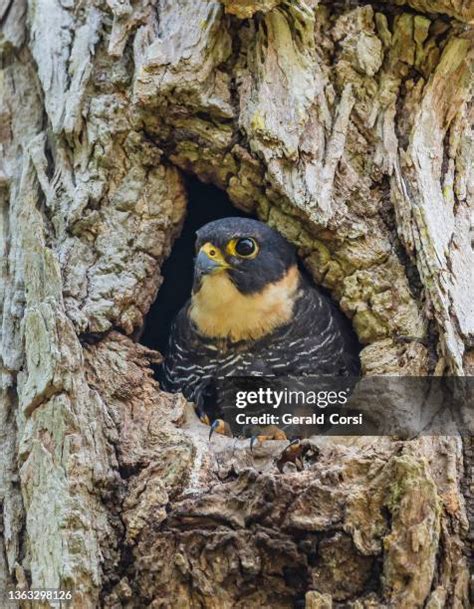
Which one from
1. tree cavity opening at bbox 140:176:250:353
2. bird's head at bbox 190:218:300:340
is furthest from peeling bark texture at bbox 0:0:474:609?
tree cavity opening at bbox 140:176:250:353

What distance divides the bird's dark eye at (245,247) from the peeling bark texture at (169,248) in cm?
16

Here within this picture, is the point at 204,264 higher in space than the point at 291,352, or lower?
higher

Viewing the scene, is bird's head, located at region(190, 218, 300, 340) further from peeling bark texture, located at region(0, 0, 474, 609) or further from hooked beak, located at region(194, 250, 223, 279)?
peeling bark texture, located at region(0, 0, 474, 609)

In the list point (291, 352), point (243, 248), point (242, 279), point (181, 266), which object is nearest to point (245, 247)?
point (243, 248)

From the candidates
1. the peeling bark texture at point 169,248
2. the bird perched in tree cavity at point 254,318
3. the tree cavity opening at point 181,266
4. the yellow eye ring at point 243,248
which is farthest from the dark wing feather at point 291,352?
the tree cavity opening at point 181,266

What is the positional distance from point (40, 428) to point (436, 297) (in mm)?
1646

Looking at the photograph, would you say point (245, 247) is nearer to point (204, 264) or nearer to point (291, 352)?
point (204, 264)

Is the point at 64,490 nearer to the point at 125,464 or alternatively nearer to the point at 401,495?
the point at 125,464

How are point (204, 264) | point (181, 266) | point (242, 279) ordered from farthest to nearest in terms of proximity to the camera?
point (181, 266), point (242, 279), point (204, 264)

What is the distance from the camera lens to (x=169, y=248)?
4.85 metres

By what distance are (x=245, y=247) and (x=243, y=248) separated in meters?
0.02

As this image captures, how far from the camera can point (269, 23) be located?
14.8 ft

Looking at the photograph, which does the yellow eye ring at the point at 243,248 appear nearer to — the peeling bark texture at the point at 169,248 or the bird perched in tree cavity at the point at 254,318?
the bird perched in tree cavity at the point at 254,318

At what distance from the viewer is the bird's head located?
15.5 feet
